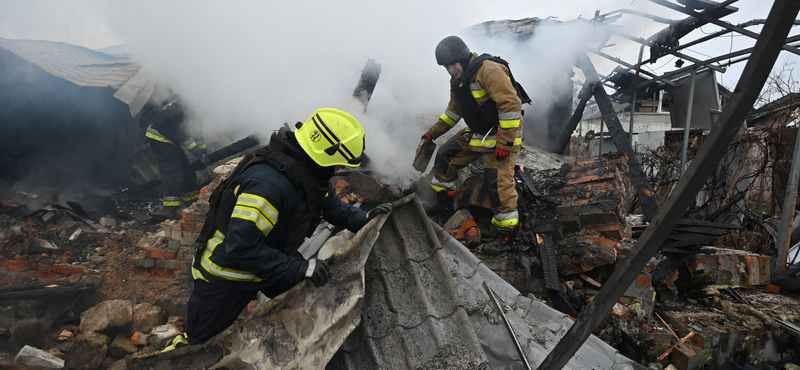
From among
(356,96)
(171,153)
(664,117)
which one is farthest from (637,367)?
(664,117)

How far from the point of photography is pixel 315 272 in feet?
5.86

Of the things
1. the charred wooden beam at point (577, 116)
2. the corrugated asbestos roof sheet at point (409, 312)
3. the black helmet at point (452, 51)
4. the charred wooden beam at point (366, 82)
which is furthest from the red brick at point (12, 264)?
the charred wooden beam at point (577, 116)

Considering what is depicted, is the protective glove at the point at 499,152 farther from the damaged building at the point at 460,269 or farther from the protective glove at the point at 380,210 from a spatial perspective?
the protective glove at the point at 380,210

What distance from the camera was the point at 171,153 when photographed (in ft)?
18.0

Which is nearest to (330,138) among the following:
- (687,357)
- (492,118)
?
(492,118)

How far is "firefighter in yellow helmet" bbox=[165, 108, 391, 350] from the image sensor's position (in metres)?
1.77

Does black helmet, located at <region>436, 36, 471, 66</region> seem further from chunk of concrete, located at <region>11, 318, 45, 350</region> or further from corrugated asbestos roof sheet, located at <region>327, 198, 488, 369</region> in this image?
chunk of concrete, located at <region>11, 318, 45, 350</region>

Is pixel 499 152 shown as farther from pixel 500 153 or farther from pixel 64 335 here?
pixel 64 335

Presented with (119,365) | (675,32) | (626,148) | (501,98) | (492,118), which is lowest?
(119,365)

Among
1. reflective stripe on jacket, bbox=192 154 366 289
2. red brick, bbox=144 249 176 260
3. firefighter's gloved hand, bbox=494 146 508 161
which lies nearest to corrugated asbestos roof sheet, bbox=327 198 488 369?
reflective stripe on jacket, bbox=192 154 366 289

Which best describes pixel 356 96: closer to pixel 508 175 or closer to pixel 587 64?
pixel 508 175

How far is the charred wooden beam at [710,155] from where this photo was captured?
842 millimetres

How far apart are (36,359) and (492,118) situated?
425cm

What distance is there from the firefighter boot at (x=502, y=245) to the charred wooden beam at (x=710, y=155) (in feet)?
7.99
